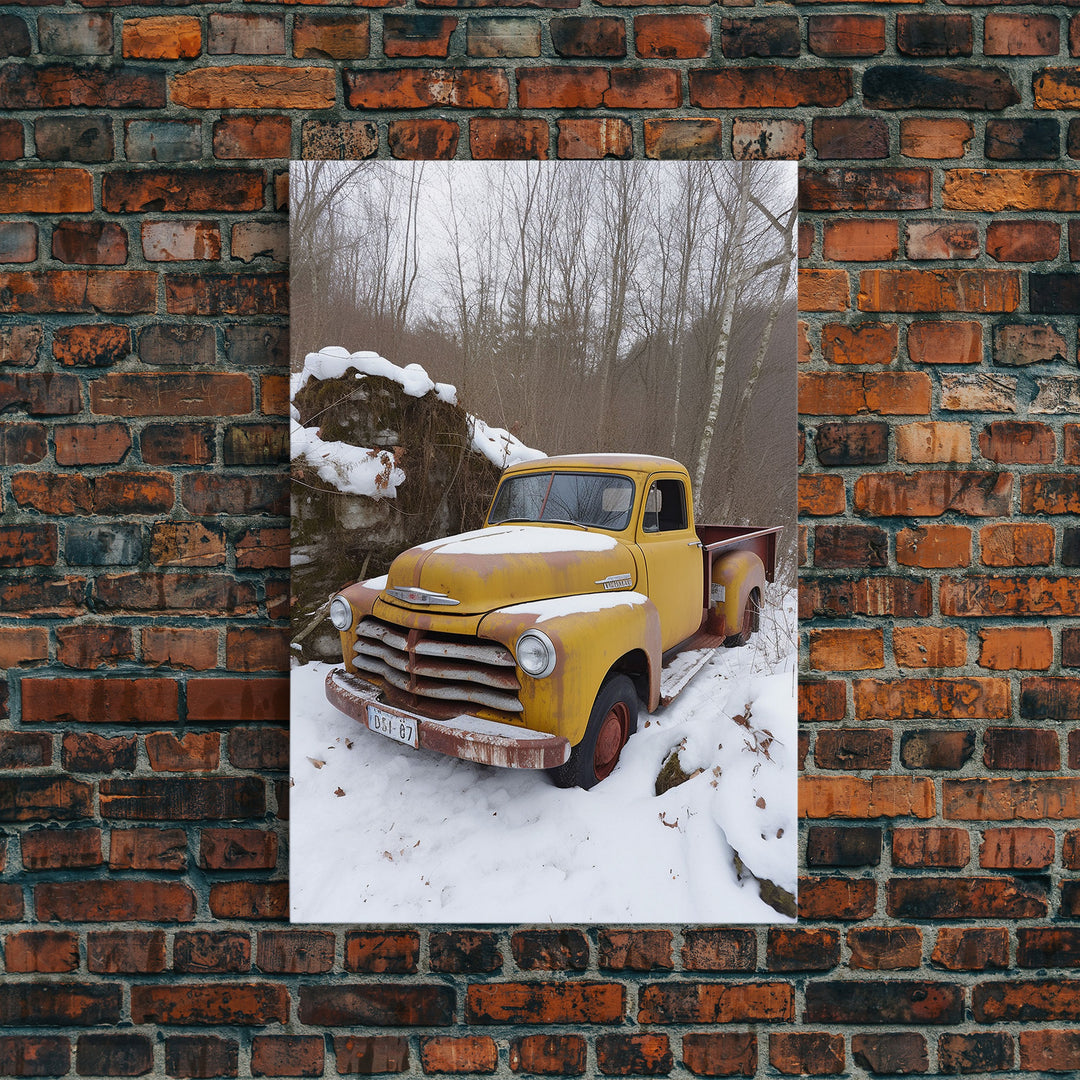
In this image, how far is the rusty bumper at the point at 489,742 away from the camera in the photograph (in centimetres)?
193

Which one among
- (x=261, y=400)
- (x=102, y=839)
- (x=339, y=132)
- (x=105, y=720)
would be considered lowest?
(x=102, y=839)

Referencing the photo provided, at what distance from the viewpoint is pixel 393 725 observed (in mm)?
2010

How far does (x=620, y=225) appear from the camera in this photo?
2062mm

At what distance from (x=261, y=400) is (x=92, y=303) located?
51 centimetres

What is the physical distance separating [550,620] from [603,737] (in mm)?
320

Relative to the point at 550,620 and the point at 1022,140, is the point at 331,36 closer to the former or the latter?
the point at 550,620

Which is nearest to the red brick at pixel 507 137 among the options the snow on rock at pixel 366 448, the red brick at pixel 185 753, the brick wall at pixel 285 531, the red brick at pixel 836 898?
the brick wall at pixel 285 531

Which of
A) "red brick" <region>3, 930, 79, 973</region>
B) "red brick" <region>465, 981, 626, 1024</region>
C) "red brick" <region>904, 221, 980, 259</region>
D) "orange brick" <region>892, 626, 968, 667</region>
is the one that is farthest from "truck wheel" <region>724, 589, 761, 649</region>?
"red brick" <region>3, 930, 79, 973</region>

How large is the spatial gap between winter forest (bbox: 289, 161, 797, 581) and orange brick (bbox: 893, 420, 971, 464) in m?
0.32

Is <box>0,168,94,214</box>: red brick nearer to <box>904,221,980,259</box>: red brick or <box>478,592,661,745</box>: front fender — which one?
<box>478,592,661,745</box>: front fender

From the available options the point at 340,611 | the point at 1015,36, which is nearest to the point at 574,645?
the point at 340,611

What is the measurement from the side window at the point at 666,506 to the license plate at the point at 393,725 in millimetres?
783

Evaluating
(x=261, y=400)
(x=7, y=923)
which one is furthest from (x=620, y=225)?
(x=7, y=923)

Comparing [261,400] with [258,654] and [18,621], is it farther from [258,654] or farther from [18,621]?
[18,621]
